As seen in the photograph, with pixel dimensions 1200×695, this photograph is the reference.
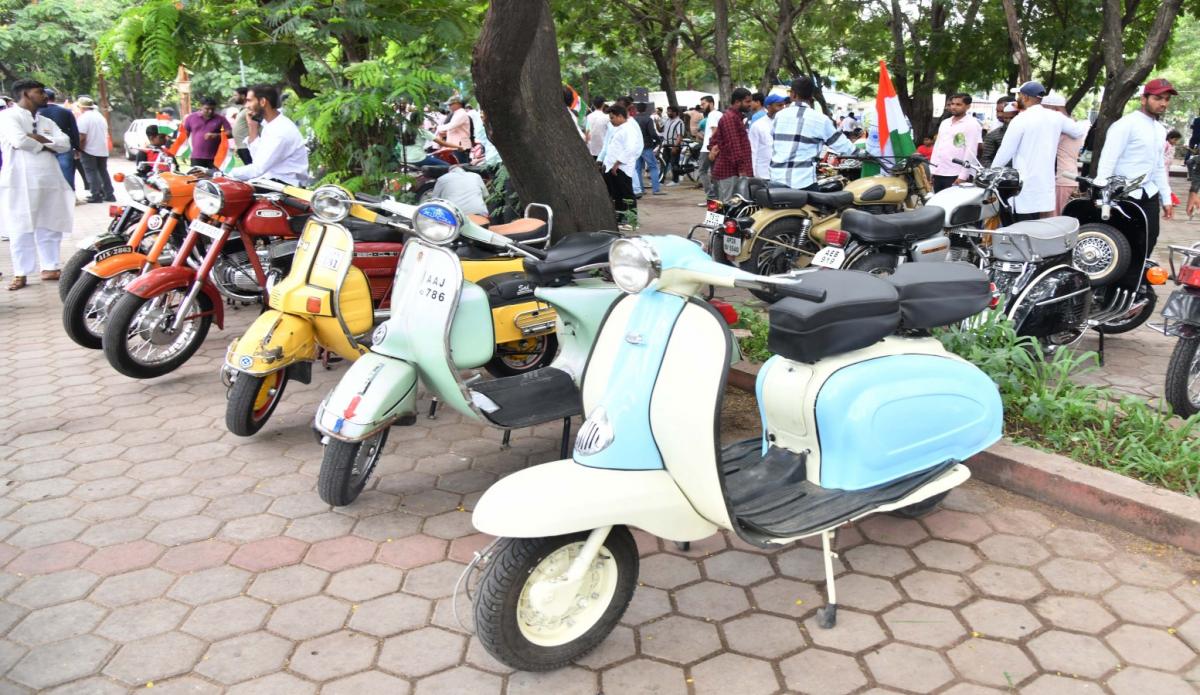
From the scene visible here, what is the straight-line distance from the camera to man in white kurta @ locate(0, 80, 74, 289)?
7375mm

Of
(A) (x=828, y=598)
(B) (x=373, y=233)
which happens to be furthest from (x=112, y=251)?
(A) (x=828, y=598)

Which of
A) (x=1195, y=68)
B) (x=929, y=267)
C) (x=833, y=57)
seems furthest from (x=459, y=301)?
(x=1195, y=68)

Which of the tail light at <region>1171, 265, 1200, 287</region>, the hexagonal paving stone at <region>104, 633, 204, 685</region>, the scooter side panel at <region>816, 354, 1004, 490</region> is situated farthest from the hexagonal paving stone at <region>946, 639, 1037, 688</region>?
the hexagonal paving stone at <region>104, 633, 204, 685</region>

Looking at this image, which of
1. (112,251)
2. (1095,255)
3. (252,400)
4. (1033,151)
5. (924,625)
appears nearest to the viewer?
(924,625)

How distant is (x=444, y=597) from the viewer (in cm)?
297

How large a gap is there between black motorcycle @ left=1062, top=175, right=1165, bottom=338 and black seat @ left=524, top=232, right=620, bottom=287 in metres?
3.15

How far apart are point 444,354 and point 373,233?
1.61 metres

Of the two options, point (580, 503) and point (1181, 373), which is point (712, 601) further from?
point (1181, 373)

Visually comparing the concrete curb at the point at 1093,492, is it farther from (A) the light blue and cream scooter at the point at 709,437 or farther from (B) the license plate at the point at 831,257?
(B) the license plate at the point at 831,257

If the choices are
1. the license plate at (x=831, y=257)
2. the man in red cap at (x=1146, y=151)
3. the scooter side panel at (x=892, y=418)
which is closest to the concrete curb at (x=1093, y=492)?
the scooter side panel at (x=892, y=418)

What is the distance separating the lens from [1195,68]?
132 feet

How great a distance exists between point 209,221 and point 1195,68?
47017 mm

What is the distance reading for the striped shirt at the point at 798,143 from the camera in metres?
7.67

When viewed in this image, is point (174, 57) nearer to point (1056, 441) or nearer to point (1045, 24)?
point (1056, 441)
